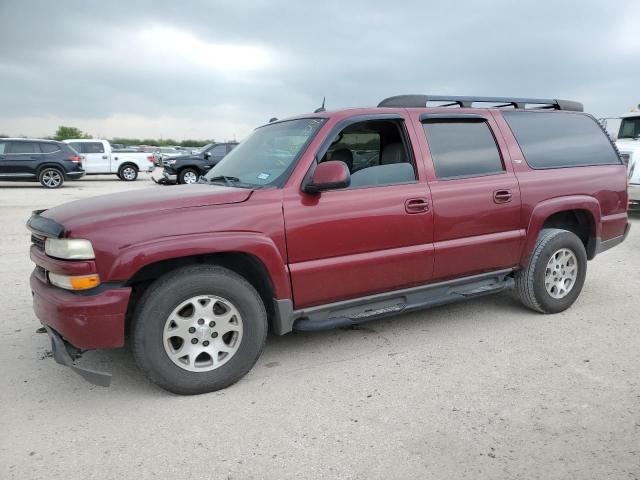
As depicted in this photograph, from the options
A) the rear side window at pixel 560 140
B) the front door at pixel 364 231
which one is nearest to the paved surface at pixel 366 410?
the front door at pixel 364 231

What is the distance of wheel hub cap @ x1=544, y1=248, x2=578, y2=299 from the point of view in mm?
4395

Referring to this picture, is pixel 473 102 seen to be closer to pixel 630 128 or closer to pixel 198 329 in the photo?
pixel 198 329

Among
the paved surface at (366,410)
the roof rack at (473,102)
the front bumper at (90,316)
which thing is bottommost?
the paved surface at (366,410)

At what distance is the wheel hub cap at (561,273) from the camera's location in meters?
4.39

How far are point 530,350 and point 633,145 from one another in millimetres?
9235

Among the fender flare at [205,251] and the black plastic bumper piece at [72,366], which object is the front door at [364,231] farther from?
the black plastic bumper piece at [72,366]

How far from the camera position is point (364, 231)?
3.43 m

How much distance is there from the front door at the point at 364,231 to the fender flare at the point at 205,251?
0.35 ft

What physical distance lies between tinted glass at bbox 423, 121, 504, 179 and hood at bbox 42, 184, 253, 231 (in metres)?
1.56

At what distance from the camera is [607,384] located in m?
3.15

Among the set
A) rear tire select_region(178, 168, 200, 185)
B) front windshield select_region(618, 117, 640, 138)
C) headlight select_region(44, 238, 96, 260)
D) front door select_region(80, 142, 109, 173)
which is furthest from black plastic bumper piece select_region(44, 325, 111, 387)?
front door select_region(80, 142, 109, 173)

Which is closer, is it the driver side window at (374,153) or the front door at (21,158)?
the driver side window at (374,153)

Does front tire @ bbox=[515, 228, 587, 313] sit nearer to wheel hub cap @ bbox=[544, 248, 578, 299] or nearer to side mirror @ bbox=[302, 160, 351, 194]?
wheel hub cap @ bbox=[544, 248, 578, 299]

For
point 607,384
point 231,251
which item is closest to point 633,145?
point 607,384
